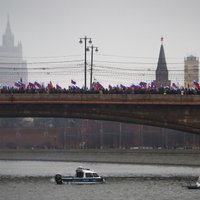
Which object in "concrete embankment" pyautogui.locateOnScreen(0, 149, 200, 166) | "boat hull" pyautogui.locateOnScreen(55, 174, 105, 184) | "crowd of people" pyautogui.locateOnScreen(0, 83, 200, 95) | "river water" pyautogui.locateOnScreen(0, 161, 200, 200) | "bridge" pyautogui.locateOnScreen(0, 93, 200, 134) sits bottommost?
"concrete embankment" pyautogui.locateOnScreen(0, 149, 200, 166)

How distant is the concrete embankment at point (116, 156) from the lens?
583ft

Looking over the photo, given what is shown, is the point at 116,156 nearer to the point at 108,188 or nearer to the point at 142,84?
the point at 142,84

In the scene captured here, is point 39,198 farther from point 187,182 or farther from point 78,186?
point 187,182

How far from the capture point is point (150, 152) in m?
185

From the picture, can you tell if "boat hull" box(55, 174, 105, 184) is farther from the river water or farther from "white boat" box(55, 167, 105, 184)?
the river water

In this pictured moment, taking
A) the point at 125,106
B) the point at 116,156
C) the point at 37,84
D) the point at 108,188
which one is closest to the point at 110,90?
the point at 125,106

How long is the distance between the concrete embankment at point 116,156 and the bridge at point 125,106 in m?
49.1

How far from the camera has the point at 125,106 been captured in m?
120

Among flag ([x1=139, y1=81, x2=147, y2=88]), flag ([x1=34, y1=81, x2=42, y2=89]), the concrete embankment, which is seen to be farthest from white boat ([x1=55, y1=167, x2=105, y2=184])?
the concrete embankment

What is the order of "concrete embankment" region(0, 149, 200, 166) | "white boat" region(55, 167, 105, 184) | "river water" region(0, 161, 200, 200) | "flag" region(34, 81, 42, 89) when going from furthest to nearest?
"concrete embankment" region(0, 149, 200, 166) < "flag" region(34, 81, 42, 89) < "white boat" region(55, 167, 105, 184) < "river water" region(0, 161, 200, 200)

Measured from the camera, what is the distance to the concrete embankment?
583 feet

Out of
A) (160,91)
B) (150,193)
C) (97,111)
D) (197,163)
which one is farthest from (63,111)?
(197,163)

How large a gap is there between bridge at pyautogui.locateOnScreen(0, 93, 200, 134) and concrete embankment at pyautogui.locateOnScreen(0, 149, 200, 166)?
49.1m

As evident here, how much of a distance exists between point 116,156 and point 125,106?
71.0 metres
